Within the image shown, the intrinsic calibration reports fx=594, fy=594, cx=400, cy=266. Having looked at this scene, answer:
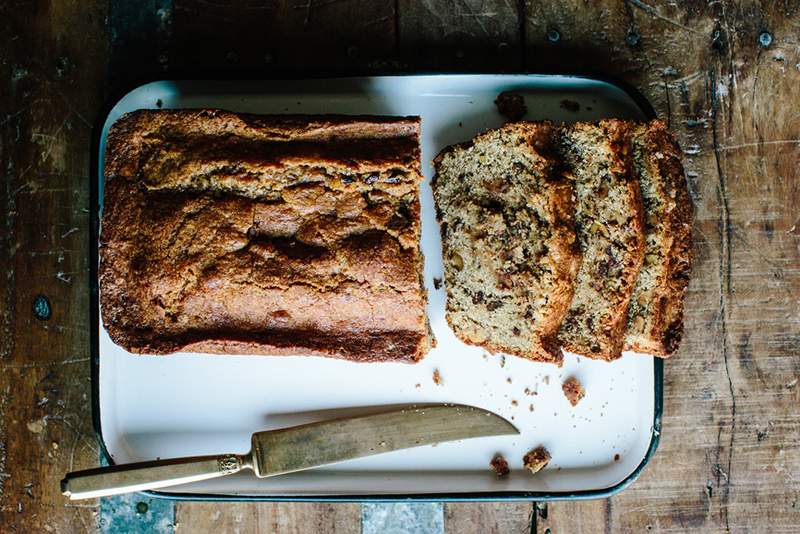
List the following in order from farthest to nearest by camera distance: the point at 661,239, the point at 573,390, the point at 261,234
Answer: the point at 573,390
the point at 661,239
the point at 261,234

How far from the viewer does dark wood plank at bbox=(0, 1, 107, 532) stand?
2.78 m

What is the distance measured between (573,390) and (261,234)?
1.53 m

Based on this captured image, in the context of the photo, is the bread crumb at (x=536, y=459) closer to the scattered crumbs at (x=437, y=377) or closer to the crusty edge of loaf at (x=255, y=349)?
the scattered crumbs at (x=437, y=377)

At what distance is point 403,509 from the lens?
2863 mm

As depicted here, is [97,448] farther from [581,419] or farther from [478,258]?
[581,419]

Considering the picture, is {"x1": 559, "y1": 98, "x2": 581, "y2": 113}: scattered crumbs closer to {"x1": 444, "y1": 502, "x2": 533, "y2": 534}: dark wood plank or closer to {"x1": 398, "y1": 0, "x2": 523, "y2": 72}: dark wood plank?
{"x1": 398, "y1": 0, "x2": 523, "y2": 72}: dark wood plank

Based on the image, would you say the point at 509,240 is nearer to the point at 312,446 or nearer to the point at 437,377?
the point at 437,377

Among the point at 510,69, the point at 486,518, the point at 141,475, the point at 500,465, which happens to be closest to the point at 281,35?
the point at 510,69

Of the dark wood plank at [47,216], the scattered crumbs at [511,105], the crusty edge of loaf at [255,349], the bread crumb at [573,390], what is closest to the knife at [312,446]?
the bread crumb at [573,390]

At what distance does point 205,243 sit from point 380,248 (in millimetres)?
660

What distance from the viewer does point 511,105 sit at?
2.64 meters

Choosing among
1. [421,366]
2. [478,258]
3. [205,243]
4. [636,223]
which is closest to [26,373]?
[205,243]

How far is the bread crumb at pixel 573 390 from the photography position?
8.77 ft

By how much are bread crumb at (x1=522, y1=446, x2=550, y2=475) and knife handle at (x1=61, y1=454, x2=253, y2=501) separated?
129 cm
